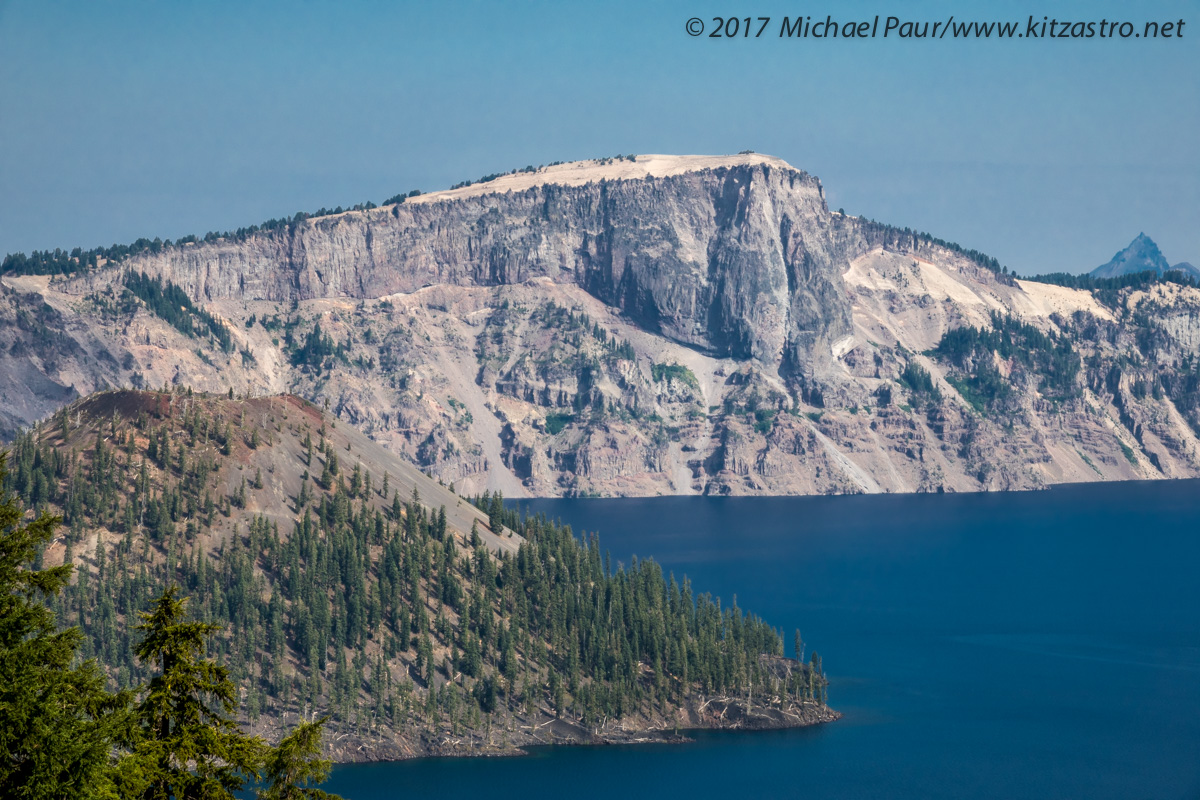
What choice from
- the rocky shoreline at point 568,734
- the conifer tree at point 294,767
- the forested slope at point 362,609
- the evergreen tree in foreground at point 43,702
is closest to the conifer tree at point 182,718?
the evergreen tree in foreground at point 43,702

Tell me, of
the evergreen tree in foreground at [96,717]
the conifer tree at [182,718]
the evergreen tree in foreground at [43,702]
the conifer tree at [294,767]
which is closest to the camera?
the evergreen tree in foreground at [43,702]

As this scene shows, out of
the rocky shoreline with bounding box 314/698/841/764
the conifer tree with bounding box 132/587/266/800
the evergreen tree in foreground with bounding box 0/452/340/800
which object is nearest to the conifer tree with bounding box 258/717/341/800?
the evergreen tree in foreground with bounding box 0/452/340/800

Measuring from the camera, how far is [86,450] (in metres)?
187

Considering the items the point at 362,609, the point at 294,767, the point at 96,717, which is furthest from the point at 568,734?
the point at 96,717

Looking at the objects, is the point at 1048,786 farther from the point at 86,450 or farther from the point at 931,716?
the point at 86,450

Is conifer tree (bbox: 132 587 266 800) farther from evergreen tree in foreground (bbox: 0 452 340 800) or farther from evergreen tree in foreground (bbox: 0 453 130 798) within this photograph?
evergreen tree in foreground (bbox: 0 453 130 798)

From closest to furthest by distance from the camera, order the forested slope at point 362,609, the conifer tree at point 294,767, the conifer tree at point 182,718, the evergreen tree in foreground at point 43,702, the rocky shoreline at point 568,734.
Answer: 1. the evergreen tree in foreground at point 43,702
2. the conifer tree at point 182,718
3. the conifer tree at point 294,767
4. the rocky shoreline at point 568,734
5. the forested slope at point 362,609

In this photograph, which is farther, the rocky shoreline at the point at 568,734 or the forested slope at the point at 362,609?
the forested slope at the point at 362,609

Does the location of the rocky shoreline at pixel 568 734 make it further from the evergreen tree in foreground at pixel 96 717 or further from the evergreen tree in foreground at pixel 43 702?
the evergreen tree in foreground at pixel 43 702

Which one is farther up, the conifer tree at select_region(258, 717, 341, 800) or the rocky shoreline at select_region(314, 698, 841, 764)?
the conifer tree at select_region(258, 717, 341, 800)

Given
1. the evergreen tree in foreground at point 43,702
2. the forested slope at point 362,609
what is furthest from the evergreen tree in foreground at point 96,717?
the forested slope at point 362,609

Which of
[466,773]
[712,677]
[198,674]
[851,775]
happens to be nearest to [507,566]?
Result: [712,677]

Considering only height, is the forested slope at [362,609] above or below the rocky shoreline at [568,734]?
above

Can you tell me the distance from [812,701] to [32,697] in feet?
477
